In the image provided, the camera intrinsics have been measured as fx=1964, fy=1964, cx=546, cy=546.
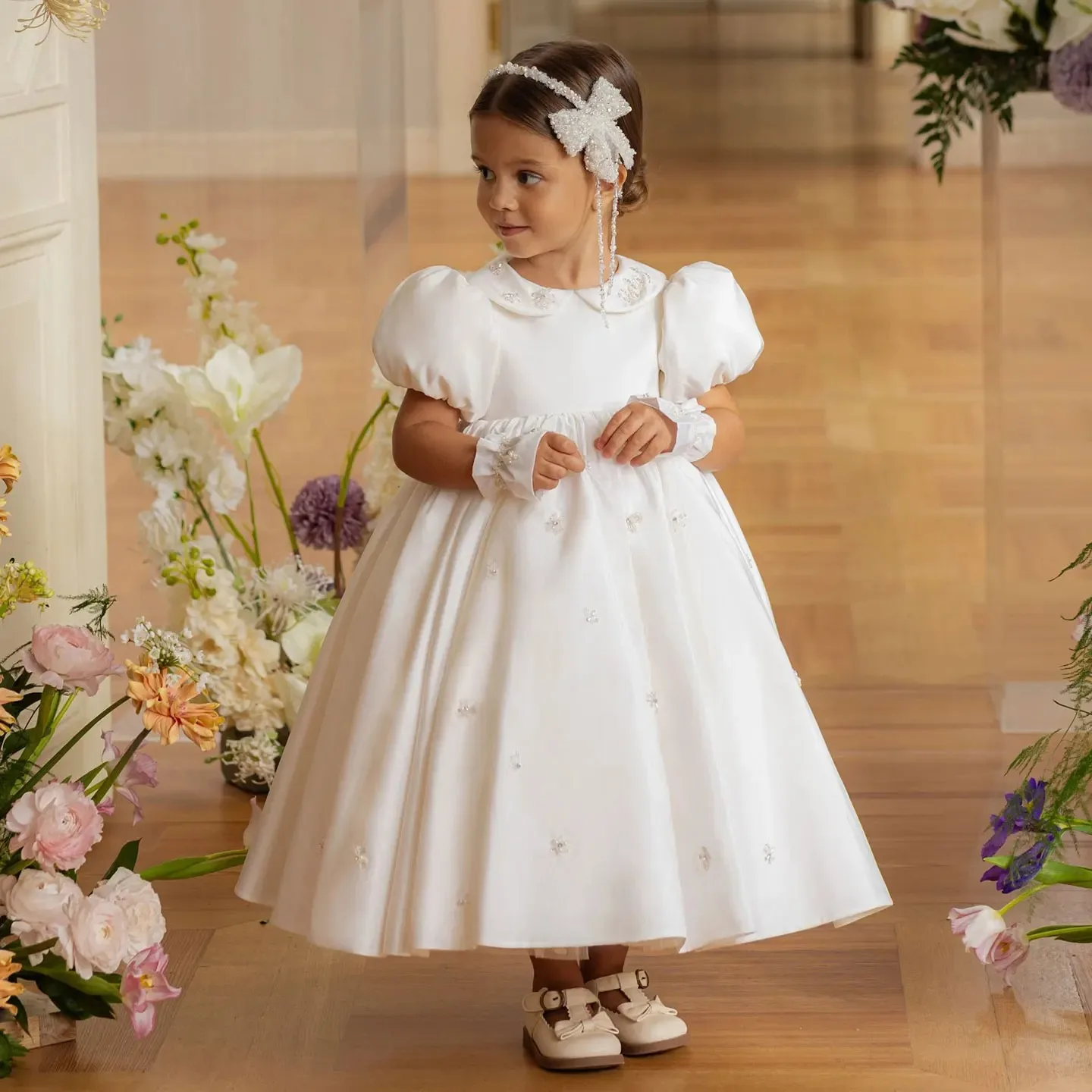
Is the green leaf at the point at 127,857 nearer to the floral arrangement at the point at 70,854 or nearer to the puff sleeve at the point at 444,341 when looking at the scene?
the floral arrangement at the point at 70,854

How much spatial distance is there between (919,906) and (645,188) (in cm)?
114

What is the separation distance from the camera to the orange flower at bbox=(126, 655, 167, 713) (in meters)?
2.31

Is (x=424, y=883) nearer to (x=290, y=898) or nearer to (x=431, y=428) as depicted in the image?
(x=290, y=898)

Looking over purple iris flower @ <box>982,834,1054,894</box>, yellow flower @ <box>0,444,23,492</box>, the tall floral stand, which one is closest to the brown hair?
yellow flower @ <box>0,444,23,492</box>

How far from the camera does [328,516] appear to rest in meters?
3.50

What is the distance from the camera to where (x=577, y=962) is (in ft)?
8.29

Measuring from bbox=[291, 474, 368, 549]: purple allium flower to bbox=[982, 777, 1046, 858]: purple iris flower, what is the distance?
1325 mm

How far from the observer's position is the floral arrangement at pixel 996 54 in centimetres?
329

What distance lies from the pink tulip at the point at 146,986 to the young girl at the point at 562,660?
0.54ft

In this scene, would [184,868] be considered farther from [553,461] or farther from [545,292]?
[545,292]

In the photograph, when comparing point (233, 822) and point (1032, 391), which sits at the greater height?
point (1032, 391)

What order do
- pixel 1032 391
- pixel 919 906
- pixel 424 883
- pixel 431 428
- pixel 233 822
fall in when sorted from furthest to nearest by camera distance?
pixel 1032 391 → pixel 233 822 → pixel 919 906 → pixel 431 428 → pixel 424 883

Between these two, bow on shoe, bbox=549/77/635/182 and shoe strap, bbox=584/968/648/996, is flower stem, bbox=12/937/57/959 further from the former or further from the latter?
bow on shoe, bbox=549/77/635/182

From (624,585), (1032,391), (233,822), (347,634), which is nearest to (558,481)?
(624,585)
